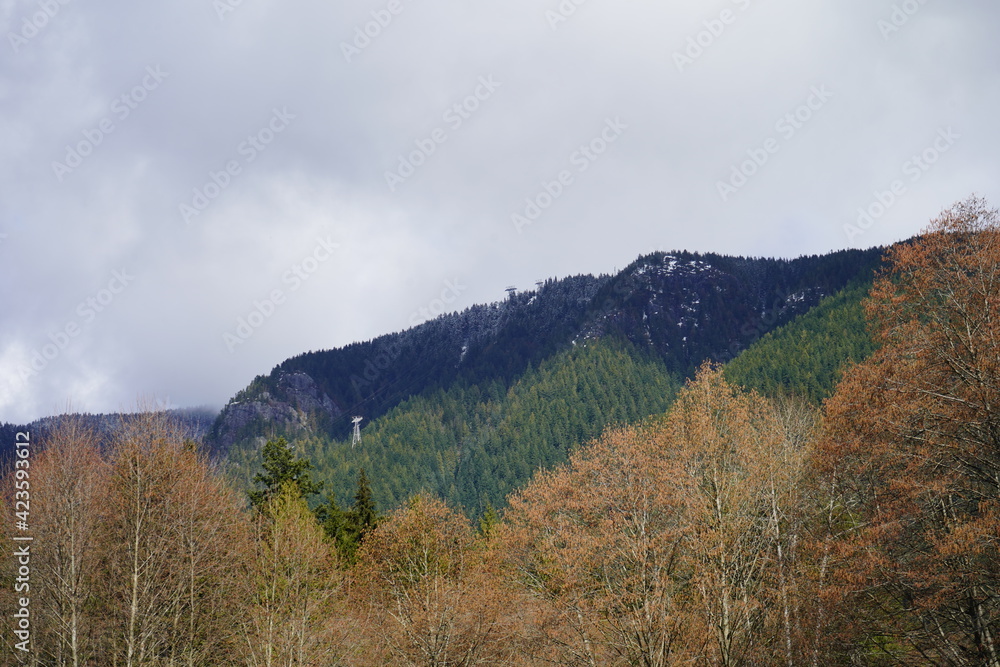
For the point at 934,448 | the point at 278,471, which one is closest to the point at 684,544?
the point at 934,448

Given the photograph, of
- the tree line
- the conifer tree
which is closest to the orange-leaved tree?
the tree line

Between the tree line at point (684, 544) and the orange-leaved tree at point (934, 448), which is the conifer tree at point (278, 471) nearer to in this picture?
the tree line at point (684, 544)

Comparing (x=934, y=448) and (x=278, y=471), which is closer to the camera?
(x=934, y=448)

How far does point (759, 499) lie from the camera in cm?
3180

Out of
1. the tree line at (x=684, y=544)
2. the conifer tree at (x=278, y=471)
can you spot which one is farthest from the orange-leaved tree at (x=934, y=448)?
the conifer tree at (x=278, y=471)

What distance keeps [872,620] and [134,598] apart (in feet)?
88.5

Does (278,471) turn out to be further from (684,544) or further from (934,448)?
(934,448)

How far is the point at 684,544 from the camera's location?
27.9 meters

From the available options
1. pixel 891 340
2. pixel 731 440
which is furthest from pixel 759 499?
pixel 891 340

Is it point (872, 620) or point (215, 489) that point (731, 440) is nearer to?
point (872, 620)

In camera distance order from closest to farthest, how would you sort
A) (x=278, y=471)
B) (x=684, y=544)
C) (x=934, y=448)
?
1. (x=934, y=448)
2. (x=684, y=544)
3. (x=278, y=471)

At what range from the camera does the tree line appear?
19.1 m

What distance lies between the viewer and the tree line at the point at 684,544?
1906 cm

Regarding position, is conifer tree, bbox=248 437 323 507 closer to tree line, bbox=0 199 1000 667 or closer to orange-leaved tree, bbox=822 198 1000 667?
tree line, bbox=0 199 1000 667
